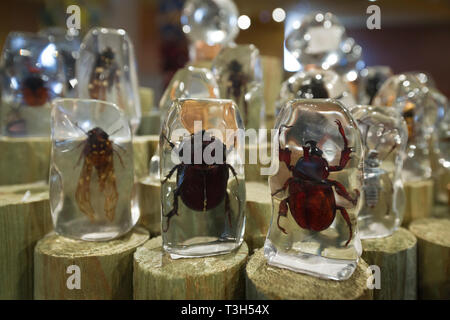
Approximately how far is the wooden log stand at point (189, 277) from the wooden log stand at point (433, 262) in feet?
1.85

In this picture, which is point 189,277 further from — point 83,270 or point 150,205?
point 150,205

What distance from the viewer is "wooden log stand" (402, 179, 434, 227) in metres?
1.23

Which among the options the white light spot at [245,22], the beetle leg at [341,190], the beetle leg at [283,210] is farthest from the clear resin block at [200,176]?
the white light spot at [245,22]

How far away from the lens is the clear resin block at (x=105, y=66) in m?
1.24

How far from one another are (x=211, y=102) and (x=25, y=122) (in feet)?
2.82

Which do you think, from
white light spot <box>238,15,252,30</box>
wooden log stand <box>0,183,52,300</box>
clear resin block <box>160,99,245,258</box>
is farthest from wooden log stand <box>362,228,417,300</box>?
white light spot <box>238,15,252,30</box>

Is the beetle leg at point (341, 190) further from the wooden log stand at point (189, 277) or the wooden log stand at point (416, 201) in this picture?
the wooden log stand at point (416, 201)

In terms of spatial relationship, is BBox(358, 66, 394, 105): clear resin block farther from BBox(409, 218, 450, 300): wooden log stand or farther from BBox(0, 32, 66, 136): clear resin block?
BBox(0, 32, 66, 136): clear resin block

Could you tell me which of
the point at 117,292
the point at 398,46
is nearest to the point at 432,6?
the point at 398,46

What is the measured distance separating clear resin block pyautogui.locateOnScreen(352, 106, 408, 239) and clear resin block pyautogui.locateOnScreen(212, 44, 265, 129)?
17.3 inches

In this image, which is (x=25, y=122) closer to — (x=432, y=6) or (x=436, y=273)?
(x=436, y=273)

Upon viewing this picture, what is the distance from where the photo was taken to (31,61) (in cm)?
128

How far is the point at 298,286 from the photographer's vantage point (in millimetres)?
714
